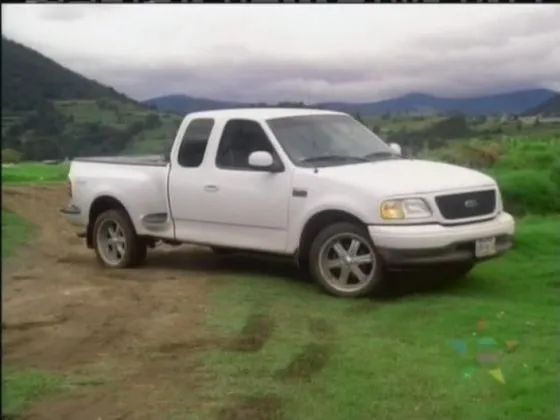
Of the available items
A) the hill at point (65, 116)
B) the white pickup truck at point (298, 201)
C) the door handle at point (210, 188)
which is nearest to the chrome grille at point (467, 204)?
the white pickup truck at point (298, 201)

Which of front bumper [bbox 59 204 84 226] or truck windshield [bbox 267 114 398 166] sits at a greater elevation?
truck windshield [bbox 267 114 398 166]

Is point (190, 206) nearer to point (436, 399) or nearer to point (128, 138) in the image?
point (128, 138)

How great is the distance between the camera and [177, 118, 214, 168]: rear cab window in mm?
3934

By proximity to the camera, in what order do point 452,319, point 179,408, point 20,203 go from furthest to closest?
point 452,319 → point 179,408 → point 20,203

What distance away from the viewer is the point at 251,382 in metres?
3.86

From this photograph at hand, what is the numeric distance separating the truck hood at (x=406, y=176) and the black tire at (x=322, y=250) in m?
0.21

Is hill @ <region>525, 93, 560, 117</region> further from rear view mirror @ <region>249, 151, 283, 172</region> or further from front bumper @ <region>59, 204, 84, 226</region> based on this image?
front bumper @ <region>59, 204, 84, 226</region>

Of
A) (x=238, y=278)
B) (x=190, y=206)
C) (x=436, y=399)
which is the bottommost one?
(x=436, y=399)

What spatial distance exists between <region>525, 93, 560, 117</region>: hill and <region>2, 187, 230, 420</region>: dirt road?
118 centimetres

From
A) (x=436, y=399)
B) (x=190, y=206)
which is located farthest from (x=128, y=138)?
(x=436, y=399)

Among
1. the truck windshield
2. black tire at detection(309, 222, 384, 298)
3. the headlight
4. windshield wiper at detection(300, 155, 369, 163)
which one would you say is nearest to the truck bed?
the truck windshield

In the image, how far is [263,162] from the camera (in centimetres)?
409

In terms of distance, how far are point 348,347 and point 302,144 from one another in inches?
29.1

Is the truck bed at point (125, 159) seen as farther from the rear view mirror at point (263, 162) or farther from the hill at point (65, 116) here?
the rear view mirror at point (263, 162)
